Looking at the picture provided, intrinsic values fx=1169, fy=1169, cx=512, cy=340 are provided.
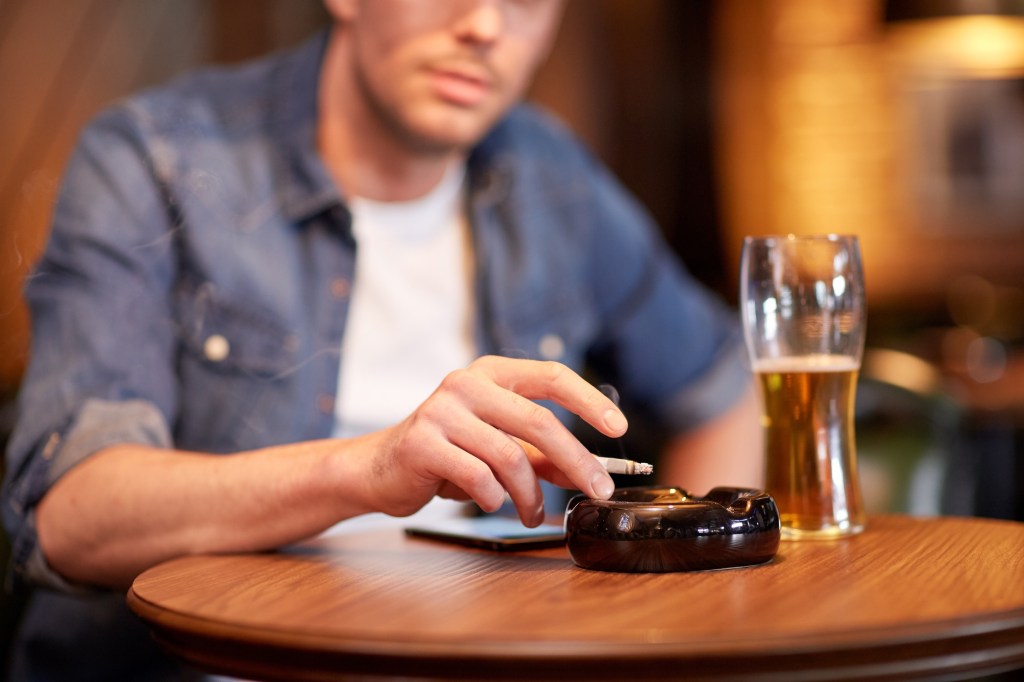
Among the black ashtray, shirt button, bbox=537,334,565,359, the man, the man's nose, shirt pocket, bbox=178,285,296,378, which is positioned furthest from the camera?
shirt button, bbox=537,334,565,359

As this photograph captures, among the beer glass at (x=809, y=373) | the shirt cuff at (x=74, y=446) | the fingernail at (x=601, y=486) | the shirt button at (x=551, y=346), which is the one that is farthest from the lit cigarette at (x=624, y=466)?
the shirt button at (x=551, y=346)

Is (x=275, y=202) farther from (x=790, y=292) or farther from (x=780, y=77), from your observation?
(x=780, y=77)

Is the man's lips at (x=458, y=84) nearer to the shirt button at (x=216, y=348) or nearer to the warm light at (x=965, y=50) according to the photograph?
the shirt button at (x=216, y=348)

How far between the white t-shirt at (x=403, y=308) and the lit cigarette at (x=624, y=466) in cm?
68

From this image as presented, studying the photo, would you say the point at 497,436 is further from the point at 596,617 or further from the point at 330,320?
the point at 330,320

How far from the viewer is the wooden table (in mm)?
620

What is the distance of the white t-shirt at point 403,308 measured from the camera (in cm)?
158

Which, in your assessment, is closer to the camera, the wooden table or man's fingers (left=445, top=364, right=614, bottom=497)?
the wooden table

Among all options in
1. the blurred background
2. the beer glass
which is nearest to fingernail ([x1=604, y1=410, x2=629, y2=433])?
the beer glass

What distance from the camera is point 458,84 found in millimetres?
1449

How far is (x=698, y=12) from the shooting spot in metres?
5.18

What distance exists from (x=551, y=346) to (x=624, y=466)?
85 centimetres

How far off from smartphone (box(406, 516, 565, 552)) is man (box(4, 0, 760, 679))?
0.07m

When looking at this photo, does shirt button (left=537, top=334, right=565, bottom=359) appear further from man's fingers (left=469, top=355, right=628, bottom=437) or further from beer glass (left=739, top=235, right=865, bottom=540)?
man's fingers (left=469, top=355, right=628, bottom=437)
